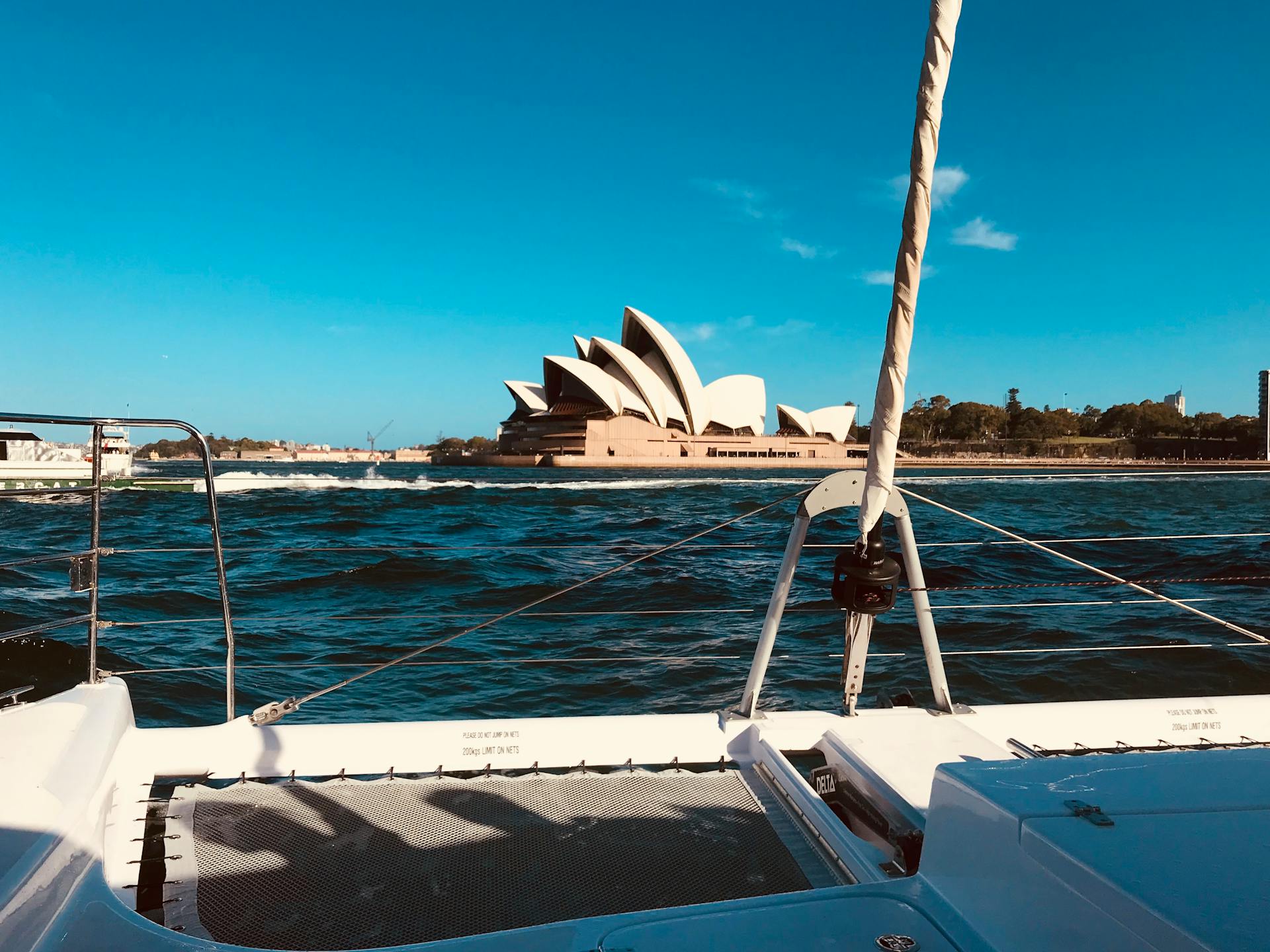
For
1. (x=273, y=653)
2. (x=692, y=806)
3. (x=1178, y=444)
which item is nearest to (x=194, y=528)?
(x=273, y=653)

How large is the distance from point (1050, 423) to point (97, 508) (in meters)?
68.1

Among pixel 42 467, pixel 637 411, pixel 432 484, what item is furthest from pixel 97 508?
pixel 637 411

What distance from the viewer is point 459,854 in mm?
1105

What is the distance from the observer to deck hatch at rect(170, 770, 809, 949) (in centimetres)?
96

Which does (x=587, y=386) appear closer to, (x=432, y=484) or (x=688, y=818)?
(x=432, y=484)

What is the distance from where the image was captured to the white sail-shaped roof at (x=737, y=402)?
42.2m

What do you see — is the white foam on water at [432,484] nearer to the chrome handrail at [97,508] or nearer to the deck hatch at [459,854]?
the chrome handrail at [97,508]

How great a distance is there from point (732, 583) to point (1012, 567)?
216cm

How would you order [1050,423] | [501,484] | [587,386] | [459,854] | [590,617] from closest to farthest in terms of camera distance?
[459,854] → [590,617] → [501,484] → [587,386] → [1050,423]

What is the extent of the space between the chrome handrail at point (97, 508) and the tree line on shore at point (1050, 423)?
55549 mm

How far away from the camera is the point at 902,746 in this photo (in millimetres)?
1405

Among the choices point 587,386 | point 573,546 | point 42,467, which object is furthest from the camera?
point 587,386

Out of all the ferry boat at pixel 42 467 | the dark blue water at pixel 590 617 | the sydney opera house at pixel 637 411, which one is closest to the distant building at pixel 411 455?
the sydney opera house at pixel 637 411

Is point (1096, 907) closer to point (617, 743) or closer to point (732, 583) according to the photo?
point (617, 743)
